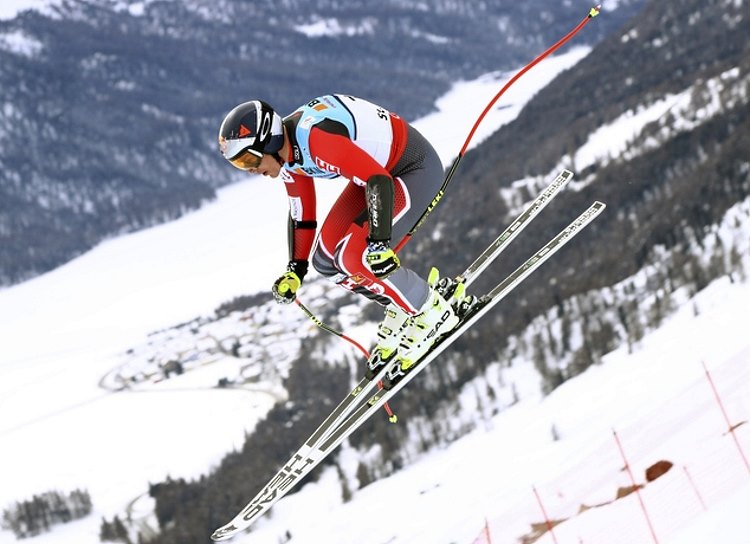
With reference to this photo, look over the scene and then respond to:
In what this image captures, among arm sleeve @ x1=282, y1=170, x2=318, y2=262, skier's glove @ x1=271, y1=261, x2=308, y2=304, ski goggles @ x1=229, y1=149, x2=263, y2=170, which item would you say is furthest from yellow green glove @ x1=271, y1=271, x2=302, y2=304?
ski goggles @ x1=229, y1=149, x2=263, y2=170

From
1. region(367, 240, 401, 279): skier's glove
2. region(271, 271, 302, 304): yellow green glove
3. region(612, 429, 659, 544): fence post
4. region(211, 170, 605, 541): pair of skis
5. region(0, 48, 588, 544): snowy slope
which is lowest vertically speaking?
region(612, 429, 659, 544): fence post

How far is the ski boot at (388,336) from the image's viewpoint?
725 centimetres

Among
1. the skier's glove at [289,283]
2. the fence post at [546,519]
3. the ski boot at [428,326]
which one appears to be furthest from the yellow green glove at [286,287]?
the fence post at [546,519]

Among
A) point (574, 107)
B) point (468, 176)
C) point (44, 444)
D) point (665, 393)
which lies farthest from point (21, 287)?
point (665, 393)

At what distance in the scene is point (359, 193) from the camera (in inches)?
259

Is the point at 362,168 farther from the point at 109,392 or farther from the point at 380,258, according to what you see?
the point at 109,392

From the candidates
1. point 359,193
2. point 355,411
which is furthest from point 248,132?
point 355,411

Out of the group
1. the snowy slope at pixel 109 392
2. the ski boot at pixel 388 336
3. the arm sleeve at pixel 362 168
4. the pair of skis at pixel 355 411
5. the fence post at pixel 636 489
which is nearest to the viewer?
the fence post at pixel 636 489

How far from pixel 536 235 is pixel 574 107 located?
58.6 meters

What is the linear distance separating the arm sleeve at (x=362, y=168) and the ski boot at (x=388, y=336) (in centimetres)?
145

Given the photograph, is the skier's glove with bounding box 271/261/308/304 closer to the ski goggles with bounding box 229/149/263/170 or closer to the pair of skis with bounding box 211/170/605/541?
the pair of skis with bounding box 211/170/605/541

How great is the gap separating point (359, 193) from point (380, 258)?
2.80 feet

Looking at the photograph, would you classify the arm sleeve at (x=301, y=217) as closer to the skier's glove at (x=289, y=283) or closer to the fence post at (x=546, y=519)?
the skier's glove at (x=289, y=283)

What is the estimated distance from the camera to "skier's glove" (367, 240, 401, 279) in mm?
5934
